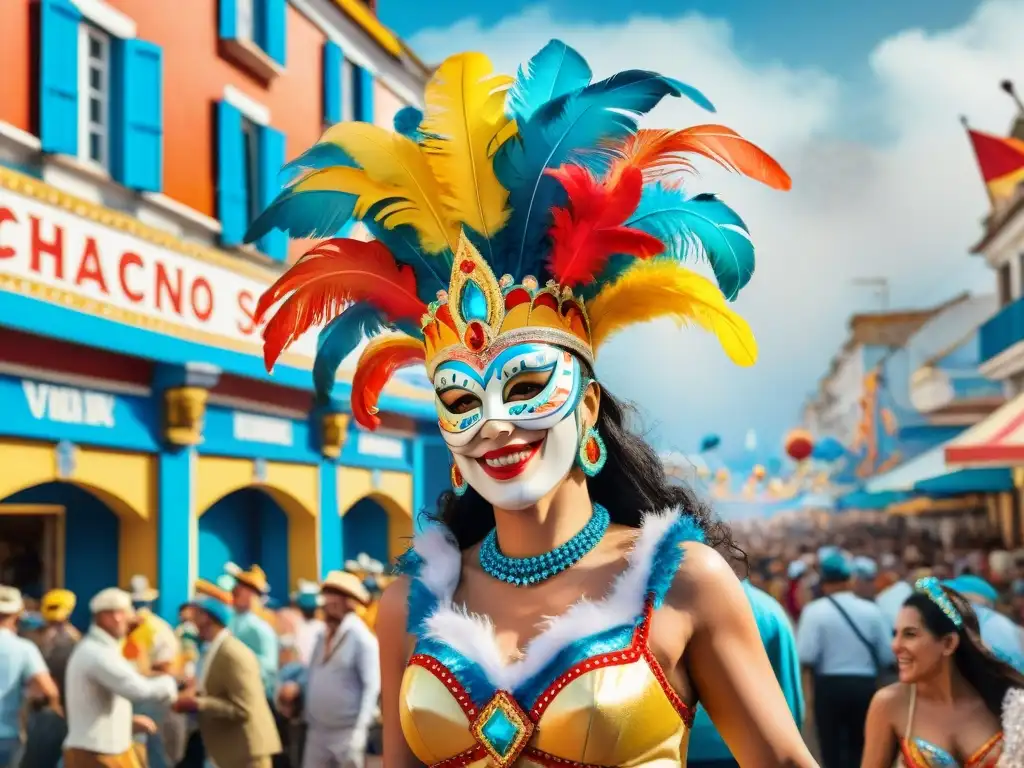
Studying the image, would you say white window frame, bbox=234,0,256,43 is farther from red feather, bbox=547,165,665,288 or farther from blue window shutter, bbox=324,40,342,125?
red feather, bbox=547,165,665,288

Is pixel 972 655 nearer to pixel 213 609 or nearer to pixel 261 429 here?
pixel 213 609

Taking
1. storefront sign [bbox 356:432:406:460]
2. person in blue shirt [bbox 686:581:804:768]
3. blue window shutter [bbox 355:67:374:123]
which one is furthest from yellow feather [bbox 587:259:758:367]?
blue window shutter [bbox 355:67:374:123]

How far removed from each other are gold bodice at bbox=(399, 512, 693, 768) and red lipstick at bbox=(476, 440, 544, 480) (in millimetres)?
310

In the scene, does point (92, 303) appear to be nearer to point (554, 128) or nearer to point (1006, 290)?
point (554, 128)

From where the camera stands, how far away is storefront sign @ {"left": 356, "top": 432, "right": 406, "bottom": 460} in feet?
48.6

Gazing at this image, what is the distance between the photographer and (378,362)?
3.02 metres

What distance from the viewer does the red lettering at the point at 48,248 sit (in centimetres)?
870

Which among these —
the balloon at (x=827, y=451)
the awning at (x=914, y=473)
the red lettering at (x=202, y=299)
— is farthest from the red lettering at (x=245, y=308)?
the balloon at (x=827, y=451)

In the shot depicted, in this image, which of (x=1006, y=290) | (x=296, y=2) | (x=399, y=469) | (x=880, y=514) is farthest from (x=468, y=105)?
(x=880, y=514)

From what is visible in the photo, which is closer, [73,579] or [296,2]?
[73,579]

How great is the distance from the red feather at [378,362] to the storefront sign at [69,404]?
257 inches

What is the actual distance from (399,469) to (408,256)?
42.9ft

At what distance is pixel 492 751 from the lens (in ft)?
8.34

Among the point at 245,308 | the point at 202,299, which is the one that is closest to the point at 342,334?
the point at 202,299
